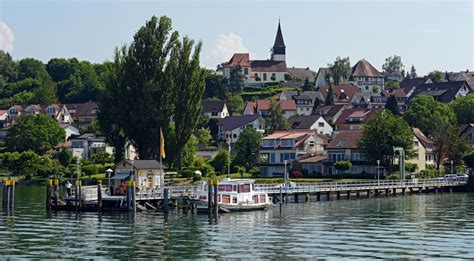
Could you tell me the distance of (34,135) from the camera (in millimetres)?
153875

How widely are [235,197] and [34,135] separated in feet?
270

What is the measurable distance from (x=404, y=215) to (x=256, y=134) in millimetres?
63249

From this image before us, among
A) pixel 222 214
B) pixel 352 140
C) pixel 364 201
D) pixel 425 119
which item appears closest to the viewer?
pixel 222 214

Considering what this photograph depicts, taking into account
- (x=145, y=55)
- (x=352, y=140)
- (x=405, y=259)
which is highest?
(x=145, y=55)

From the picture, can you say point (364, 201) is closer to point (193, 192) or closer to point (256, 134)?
point (193, 192)

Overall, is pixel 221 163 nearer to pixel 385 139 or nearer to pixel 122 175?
pixel 385 139

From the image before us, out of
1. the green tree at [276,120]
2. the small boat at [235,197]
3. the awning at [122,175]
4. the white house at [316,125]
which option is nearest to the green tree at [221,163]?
the white house at [316,125]

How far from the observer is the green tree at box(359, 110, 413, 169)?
12019 cm

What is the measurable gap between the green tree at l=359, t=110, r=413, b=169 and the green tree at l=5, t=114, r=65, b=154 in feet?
187

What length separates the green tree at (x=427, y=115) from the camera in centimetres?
15188

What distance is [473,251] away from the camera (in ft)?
174

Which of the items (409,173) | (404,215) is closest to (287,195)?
(404,215)

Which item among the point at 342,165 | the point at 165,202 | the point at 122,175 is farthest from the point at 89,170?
the point at 165,202

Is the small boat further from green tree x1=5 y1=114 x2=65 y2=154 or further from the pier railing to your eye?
green tree x1=5 y1=114 x2=65 y2=154
